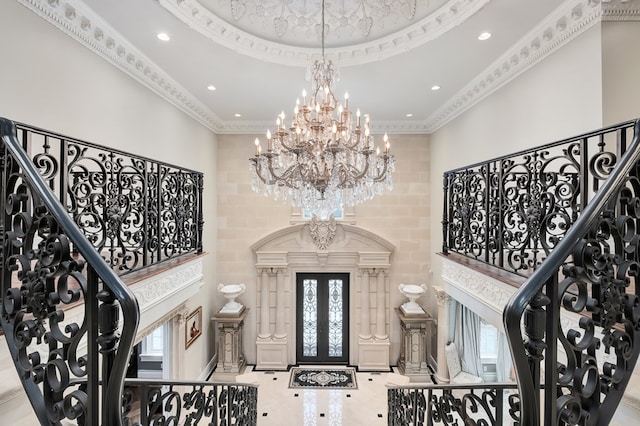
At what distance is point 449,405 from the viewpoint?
211 cm

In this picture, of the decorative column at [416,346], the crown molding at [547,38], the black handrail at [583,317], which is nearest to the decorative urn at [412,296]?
the decorative column at [416,346]

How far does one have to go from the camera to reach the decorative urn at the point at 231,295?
618 cm

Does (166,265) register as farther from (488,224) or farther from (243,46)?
→ (488,224)

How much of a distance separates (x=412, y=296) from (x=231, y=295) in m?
3.85

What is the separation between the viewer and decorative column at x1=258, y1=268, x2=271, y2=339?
6477mm

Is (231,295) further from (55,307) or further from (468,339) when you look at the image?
(55,307)

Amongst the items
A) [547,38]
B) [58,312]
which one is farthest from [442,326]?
[58,312]

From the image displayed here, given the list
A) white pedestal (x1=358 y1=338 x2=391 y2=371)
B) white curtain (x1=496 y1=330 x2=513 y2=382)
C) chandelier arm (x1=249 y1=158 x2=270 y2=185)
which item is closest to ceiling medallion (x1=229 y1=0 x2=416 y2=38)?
chandelier arm (x1=249 y1=158 x2=270 y2=185)

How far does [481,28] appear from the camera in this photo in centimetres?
315

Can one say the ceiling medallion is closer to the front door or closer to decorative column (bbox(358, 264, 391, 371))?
decorative column (bbox(358, 264, 391, 371))

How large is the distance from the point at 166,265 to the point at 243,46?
8.91 feet

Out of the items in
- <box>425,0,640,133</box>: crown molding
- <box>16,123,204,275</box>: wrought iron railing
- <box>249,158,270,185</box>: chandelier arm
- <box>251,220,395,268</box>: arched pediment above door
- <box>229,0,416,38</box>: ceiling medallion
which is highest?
<box>229,0,416,38</box>: ceiling medallion

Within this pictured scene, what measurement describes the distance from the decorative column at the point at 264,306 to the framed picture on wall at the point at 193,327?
1296 millimetres

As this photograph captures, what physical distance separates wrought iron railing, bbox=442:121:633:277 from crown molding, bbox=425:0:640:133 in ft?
3.39
